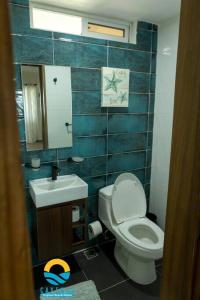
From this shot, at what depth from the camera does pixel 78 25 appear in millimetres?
2018

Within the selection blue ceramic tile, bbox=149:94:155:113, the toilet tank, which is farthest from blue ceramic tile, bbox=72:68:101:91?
the toilet tank

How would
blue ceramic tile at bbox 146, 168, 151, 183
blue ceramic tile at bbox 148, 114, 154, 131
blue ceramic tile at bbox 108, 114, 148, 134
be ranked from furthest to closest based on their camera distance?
blue ceramic tile at bbox 146, 168, 151, 183
blue ceramic tile at bbox 148, 114, 154, 131
blue ceramic tile at bbox 108, 114, 148, 134

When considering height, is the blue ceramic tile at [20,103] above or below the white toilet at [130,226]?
above

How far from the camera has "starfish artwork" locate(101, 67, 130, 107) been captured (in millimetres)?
2098

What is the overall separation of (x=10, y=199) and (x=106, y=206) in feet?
5.94

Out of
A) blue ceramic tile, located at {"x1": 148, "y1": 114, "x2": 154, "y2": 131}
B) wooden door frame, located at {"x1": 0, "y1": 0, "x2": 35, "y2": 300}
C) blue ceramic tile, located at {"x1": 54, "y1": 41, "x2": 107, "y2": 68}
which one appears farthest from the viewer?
blue ceramic tile, located at {"x1": 148, "y1": 114, "x2": 154, "y2": 131}

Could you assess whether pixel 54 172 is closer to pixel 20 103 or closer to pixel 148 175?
pixel 20 103

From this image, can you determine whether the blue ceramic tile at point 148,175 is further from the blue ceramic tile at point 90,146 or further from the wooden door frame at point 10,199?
the wooden door frame at point 10,199

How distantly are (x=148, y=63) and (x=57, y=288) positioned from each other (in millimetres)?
2396

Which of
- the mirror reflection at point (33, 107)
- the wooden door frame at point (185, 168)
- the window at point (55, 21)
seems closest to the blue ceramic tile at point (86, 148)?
the mirror reflection at point (33, 107)

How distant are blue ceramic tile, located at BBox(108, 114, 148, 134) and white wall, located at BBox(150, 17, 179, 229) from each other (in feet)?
0.60

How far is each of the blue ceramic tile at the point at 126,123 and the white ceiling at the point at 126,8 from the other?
96cm

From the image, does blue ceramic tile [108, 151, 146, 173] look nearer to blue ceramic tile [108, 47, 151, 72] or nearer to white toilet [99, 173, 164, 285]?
white toilet [99, 173, 164, 285]

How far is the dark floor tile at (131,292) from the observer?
1.80 metres
